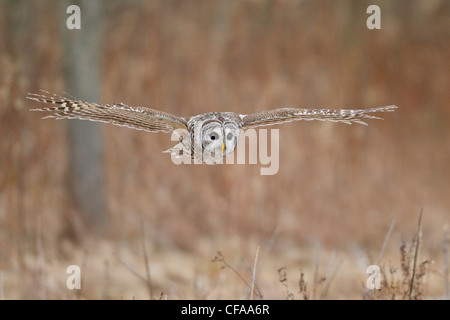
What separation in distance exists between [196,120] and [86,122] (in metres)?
2.06

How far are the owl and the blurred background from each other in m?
1.72

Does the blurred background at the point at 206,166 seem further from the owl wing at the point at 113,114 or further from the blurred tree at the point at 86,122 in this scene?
the owl wing at the point at 113,114

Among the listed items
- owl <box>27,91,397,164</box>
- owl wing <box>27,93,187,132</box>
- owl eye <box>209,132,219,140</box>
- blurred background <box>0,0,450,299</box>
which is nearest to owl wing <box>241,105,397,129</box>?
owl <box>27,91,397,164</box>

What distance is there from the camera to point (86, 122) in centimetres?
390

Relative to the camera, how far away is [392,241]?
14.3 ft

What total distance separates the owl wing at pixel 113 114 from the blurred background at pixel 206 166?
1727 millimetres

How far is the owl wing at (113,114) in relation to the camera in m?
1.80

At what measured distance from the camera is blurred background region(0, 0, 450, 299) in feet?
12.8

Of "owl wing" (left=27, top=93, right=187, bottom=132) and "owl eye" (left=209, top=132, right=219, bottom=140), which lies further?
"owl eye" (left=209, top=132, right=219, bottom=140)

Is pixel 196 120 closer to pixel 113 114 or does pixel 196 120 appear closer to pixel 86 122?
pixel 113 114

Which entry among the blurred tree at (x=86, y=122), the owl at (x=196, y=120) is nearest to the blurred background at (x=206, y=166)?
the blurred tree at (x=86, y=122)

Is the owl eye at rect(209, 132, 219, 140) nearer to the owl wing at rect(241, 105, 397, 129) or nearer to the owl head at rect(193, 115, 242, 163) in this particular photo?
the owl head at rect(193, 115, 242, 163)

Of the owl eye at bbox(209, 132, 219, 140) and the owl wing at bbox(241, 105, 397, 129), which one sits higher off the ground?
the owl wing at bbox(241, 105, 397, 129)

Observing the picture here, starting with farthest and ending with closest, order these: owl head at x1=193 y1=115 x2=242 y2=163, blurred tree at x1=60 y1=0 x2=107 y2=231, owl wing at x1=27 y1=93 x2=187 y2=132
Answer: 1. blurred tree at x1=60 y1=0 x2=107 y2=231
2. owl head at x1=193 y1=115 x2=242 y2=163
3. owl wing at x1=27 y1=93 x2=187 y2=132
